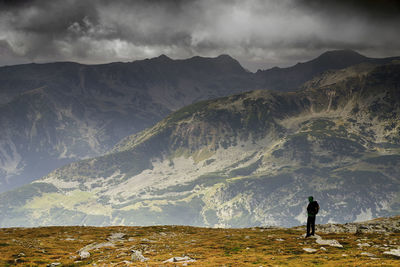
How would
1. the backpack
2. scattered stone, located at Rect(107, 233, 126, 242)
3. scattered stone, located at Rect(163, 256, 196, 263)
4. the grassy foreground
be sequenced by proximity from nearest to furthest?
the grassy foreground → scattered stone, located at Rect(163, 256, 196, 263) → the backpack → scattered stone, located at Rect(107, 233, 126, 242)

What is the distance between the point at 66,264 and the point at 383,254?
4034 centimetres

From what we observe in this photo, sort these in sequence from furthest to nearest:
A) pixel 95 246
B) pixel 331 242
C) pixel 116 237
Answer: pixel 116 237 → pixel 95 246 → pixel 331 242

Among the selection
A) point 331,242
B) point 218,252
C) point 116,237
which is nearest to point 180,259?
point 218,252

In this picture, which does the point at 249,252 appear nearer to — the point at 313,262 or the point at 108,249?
the point at 313,262

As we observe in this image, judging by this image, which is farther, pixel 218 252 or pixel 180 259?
pixel 218 252

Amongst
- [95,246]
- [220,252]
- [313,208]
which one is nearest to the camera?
[313,208]

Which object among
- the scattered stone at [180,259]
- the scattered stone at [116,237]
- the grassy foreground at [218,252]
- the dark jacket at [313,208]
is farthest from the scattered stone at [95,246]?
the dark jacket at [313,208]

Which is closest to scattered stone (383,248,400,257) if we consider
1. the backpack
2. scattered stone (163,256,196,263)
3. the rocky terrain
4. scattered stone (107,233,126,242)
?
the rocky terrain

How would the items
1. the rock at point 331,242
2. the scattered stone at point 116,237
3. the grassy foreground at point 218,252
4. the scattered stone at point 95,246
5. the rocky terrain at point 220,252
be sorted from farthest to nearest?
1. the scattered stone at point 116,237
2. the scattered stone at point 95,246
3. the rock at point 331,242
4. the rocky terrain at point 220,252
5. the grassy foreground at point 218,252

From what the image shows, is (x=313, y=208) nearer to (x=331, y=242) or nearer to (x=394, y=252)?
(x=331, y=242)

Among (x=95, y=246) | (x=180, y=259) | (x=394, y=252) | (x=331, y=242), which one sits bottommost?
(x=95, y=246)

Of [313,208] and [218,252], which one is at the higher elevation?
[313,208]

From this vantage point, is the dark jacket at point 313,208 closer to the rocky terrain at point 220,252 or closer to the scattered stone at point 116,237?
the rocky terrain at point 220,252

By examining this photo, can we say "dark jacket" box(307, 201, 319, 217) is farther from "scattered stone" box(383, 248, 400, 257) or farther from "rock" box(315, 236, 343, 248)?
"scattered stone" box(383, 248, 400, 257)
